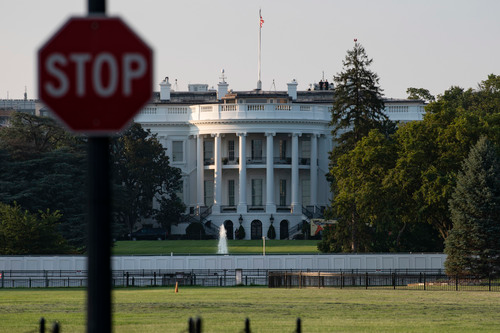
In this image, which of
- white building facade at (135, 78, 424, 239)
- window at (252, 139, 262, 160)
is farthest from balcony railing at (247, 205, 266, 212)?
window at (252, 139, 262, 160)

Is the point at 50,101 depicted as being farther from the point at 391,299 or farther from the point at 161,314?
the point at 391,299

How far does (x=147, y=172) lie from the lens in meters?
100

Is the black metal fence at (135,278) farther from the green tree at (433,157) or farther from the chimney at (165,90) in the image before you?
the chimney at (165,90)

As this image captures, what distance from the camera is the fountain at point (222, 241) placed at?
83.5 m

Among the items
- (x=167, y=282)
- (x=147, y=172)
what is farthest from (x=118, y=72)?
(x=147, y=172)

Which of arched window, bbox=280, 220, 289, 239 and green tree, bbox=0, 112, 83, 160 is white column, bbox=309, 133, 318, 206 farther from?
green tree, bbox=0, 112, 83, 160

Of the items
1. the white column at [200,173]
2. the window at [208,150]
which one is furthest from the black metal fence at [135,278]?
the window at [208,150]

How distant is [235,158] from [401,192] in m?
49.9

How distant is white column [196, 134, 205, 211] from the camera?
370 ft

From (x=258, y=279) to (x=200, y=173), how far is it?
169 feet

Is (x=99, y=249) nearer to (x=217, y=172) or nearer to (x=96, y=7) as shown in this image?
(x=96, y=7)

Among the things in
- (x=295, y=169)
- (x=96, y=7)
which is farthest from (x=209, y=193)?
(x=96, y=7)

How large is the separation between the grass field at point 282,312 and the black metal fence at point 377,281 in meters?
8.14

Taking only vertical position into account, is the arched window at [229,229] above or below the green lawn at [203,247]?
above
